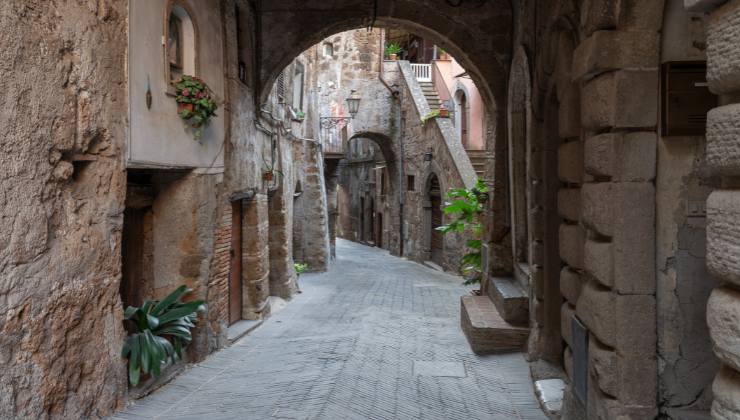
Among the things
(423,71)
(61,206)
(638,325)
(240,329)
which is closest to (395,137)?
(423,71)

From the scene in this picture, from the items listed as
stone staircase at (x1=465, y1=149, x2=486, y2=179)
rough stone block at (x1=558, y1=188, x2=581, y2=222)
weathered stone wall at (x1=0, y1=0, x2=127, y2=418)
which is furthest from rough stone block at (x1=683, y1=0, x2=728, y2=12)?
stone staircase at (x1=465, y1=149, x2=486, y2=179)

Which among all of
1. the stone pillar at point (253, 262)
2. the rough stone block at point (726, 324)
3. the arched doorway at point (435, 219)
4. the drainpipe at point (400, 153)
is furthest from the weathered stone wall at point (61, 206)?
the drainpipe at point (400, 153)

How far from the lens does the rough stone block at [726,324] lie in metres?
1.96

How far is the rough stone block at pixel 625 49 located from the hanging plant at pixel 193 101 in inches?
159

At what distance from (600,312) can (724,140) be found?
83.5 inches

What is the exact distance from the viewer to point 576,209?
4.97 meters

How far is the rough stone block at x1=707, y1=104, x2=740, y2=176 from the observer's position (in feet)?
6.56

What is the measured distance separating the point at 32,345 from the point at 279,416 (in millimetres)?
1919

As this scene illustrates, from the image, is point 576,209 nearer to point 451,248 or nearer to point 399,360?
point 399,360

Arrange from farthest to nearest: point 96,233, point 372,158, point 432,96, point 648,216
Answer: point 372,158, point 432,96, point 96,233, point 648,216

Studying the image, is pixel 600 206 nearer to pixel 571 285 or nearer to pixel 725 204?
pixel 571 285

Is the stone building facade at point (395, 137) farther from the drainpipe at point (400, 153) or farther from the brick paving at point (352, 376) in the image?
the brick paving at point (352, 376)

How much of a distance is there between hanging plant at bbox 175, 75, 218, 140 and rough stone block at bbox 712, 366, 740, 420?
5496 millimetres

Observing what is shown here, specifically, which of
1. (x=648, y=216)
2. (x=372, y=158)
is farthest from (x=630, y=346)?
(x=372, y=158)
